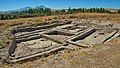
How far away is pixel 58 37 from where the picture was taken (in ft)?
65.0

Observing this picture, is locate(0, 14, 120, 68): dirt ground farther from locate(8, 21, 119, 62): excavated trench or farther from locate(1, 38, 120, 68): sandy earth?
locate(8, 21, 119, 62): excavated trench

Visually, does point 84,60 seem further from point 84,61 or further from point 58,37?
point 58,37

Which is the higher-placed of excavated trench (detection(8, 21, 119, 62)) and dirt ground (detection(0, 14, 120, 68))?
dirt ground (detection(0, 14, 120, 68))

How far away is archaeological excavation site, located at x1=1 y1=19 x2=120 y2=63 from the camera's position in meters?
15.5

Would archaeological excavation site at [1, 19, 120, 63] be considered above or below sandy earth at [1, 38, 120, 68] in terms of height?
below

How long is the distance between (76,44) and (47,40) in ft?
12.5

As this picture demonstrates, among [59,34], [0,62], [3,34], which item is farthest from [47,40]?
[0,62]

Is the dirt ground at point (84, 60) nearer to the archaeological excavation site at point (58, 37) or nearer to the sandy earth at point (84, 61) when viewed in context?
the sandy earth at point (84, 61)

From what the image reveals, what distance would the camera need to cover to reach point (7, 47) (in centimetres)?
1544

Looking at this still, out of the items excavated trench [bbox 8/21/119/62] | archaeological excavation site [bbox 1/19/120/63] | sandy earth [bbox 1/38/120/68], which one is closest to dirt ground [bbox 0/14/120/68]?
sandy earth [bbox 1/38/120/68]

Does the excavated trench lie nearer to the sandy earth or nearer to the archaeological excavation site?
the archaeological excavation site

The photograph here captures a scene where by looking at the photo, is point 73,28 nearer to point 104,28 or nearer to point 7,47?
point 104,28

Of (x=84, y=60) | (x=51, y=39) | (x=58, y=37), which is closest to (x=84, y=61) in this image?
(x=84, y=60)

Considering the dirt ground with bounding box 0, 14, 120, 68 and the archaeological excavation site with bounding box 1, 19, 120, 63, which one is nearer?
the dirt ground with bounding box 0, 14, 120, 68
